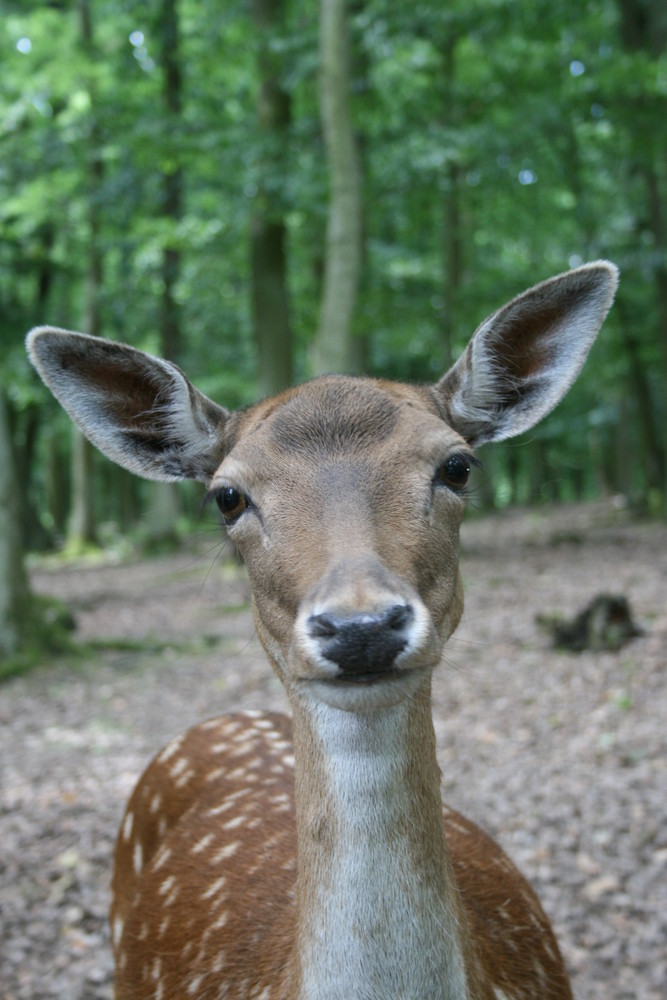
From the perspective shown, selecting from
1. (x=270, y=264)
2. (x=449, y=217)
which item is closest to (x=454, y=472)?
(x=270, y=264)

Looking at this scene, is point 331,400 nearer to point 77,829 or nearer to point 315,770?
point 315,770

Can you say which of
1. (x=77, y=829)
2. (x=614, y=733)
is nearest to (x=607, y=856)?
(x=614, y=733)

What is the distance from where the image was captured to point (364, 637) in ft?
5.47

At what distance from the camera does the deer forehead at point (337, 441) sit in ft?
6.87

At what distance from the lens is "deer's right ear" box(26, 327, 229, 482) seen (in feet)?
8.04

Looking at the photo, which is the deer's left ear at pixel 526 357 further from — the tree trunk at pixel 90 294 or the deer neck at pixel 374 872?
the tree trunk at pixel 90 294

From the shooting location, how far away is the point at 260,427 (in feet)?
7.55

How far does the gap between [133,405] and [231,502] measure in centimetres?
58

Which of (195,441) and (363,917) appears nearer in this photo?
(363,917)

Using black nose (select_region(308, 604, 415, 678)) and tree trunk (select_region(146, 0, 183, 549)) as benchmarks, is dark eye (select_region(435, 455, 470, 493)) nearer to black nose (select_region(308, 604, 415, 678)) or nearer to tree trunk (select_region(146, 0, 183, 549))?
black nose (select_region(308, 604, 415, 678))

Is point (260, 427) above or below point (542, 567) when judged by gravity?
above

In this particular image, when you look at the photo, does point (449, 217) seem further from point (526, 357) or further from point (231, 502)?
point (231, 502)

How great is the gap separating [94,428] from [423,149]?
919cm

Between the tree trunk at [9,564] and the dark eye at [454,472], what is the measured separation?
5755mm
